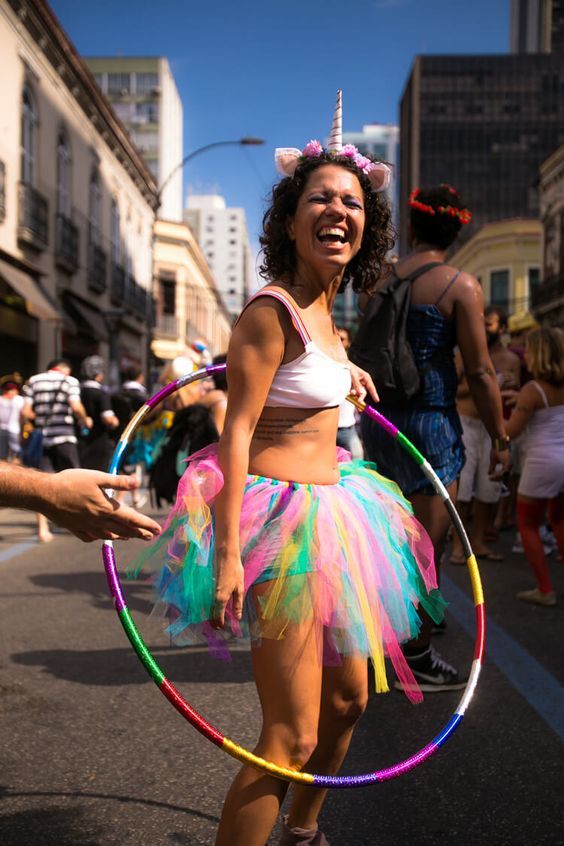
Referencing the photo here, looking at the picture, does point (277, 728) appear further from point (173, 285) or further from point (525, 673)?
point (173, 285)

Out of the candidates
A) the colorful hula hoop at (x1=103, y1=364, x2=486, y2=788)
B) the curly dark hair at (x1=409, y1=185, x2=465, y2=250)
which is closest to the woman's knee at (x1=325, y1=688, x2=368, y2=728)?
the colorful hula hoop at (x1=103, y1=364, x2=486, y2=788)

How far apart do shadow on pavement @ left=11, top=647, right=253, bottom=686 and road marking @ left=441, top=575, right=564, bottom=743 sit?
130 centimetres

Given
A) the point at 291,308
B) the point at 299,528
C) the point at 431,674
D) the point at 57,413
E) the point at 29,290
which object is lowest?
the point at 431,674

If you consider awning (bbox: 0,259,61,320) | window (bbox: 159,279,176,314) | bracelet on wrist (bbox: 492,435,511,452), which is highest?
window (bbox: 159,279,176,314)

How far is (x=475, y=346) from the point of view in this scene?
14.2ft

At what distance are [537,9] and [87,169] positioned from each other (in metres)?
129

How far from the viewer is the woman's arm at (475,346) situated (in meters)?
4.31

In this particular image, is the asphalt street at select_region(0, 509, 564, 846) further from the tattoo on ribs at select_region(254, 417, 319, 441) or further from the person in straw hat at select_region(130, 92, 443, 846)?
the tattoo on ribs at select_region(254, 417, 319, 441)

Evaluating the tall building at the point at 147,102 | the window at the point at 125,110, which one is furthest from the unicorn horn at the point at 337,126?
the window at the point at 125,110

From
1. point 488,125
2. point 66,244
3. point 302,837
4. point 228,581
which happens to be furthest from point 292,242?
point 488,125

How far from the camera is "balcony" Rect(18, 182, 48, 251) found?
66.7ft

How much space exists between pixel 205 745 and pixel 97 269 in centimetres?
2658

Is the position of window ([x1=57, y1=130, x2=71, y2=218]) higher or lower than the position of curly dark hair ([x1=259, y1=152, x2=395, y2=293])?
higher

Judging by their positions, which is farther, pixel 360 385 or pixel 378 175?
pixel 360 385
